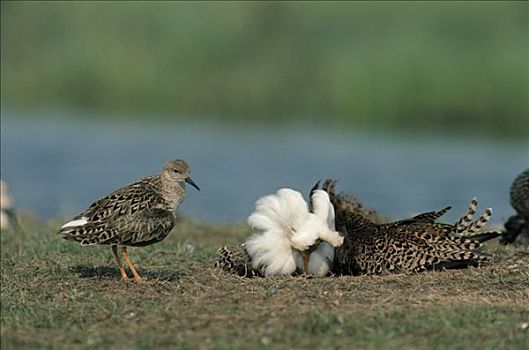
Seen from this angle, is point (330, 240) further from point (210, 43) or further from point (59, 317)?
point (210, 43)

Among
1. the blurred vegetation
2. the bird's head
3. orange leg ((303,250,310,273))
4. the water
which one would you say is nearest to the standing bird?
the bird's head

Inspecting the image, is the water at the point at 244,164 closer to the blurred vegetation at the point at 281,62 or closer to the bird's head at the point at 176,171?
Answer: the blurred vegetation at the point at 281,62

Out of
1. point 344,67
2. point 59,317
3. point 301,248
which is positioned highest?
point 344,67

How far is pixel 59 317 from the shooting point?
263 inches

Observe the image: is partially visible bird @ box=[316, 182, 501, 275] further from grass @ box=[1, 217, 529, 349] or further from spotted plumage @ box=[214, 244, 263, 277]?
spotted plumage @ box=[214, 244, 263, 277]

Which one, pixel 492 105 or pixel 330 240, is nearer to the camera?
pixel 330 240

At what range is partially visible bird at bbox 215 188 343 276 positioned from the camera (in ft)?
26.5

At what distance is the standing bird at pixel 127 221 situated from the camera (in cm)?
772

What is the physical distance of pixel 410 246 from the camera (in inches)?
328

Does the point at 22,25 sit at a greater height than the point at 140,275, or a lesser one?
greater

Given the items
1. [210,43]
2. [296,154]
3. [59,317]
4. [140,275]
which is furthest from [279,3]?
[59,317]

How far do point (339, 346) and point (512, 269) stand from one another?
2.71 metres

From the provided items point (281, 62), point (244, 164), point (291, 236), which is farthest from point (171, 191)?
point (281, 62)

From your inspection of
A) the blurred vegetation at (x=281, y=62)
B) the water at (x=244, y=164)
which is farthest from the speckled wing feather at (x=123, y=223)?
the blurred vegetation at (x=281, y=62)
